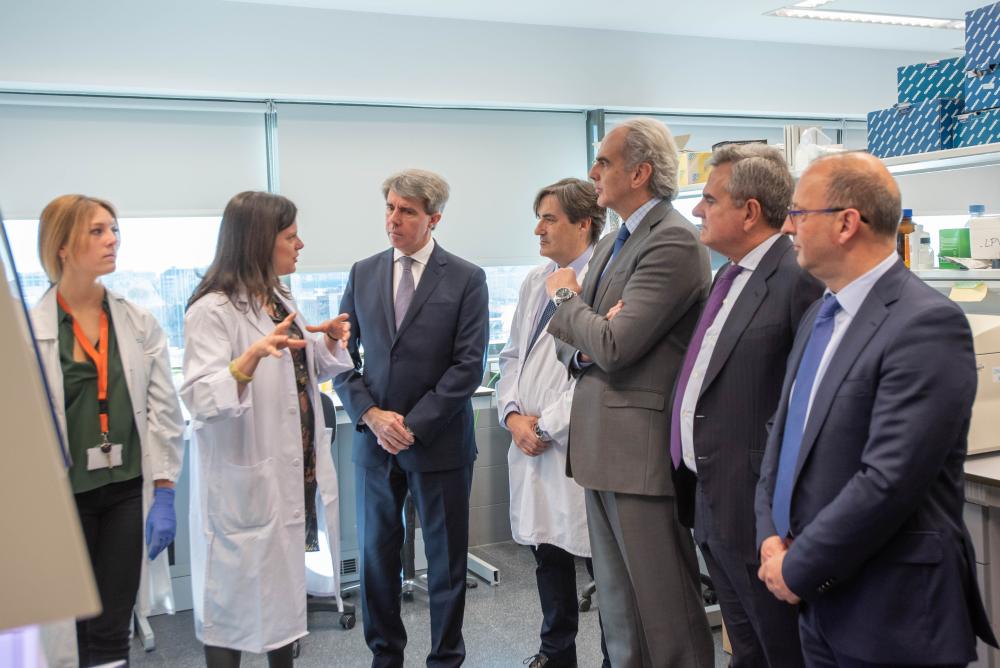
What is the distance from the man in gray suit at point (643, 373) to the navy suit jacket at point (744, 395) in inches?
8.2

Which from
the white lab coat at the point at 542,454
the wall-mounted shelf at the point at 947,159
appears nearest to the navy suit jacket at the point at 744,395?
the wall-mounted shelf at the point at 947,159

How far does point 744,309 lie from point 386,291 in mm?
1259

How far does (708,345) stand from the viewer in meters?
2.01

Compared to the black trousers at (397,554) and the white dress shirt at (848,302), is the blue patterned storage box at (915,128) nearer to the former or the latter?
the white dress shirt at (848,302)

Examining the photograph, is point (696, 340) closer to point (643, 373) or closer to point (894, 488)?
point (643, 373)

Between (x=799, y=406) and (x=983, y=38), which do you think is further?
(x=983, y=38)

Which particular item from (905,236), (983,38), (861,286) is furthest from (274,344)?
Result: (983,38)

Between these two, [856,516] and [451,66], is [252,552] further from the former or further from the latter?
[451,66]

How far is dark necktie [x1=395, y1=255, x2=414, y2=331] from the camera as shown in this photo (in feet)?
9.22

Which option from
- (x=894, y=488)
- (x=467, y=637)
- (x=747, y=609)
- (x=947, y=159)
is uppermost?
(x=947, y=159)

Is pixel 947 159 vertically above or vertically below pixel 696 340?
above

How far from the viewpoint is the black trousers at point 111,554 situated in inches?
87.6

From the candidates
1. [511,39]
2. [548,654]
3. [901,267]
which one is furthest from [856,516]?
[511,39]

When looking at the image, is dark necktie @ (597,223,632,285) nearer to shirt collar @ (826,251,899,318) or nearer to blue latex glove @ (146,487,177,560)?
shirt collar @ (826,251,899,318)
